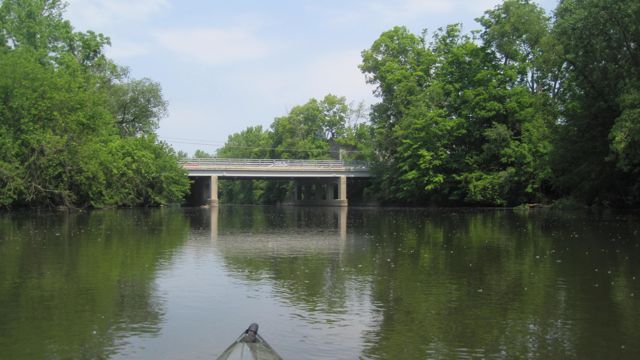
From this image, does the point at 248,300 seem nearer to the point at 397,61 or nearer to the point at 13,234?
the point at 13,234

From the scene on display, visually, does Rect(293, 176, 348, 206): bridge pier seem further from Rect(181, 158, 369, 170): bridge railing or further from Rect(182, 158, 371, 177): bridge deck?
Rect(181, 158, 369, 170): bridge railing

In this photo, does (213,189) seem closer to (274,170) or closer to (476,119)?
(274,170)

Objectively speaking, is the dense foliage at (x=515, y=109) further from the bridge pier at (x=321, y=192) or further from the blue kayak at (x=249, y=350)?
the blue kayak at (x=249, y=350)

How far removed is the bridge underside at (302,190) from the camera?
81.4 m

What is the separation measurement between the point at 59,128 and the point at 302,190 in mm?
61543

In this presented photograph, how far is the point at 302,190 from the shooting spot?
10712 centimetres

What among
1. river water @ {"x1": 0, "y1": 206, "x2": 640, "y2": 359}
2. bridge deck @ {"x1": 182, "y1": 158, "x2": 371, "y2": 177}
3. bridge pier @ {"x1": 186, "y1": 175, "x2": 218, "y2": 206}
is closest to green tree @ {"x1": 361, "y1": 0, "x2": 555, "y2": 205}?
bridge deck @ {"x1": 182, "y1": 158, "x2": 371, "y2": 177}

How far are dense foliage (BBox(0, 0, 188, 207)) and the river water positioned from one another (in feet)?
88.3

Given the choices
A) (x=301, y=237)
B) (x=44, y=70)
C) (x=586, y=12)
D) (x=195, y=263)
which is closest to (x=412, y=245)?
(x=301, y=237)

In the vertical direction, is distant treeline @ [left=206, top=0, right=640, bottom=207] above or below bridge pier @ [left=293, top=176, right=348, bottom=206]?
above

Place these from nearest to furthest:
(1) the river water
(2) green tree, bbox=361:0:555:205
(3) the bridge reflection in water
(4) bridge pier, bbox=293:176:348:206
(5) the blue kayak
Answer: (5) the blue kayak
(1) the river water
(3) the bridge reflection in water
(2) green tree, bbox=361:0:555:205
(4) bridge pier, bbox=293:176:348:206

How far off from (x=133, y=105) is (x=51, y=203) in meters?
24.1

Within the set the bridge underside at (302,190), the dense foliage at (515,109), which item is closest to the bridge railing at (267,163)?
the bridge underside at (302,190)

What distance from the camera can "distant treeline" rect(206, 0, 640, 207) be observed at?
37.3 m
